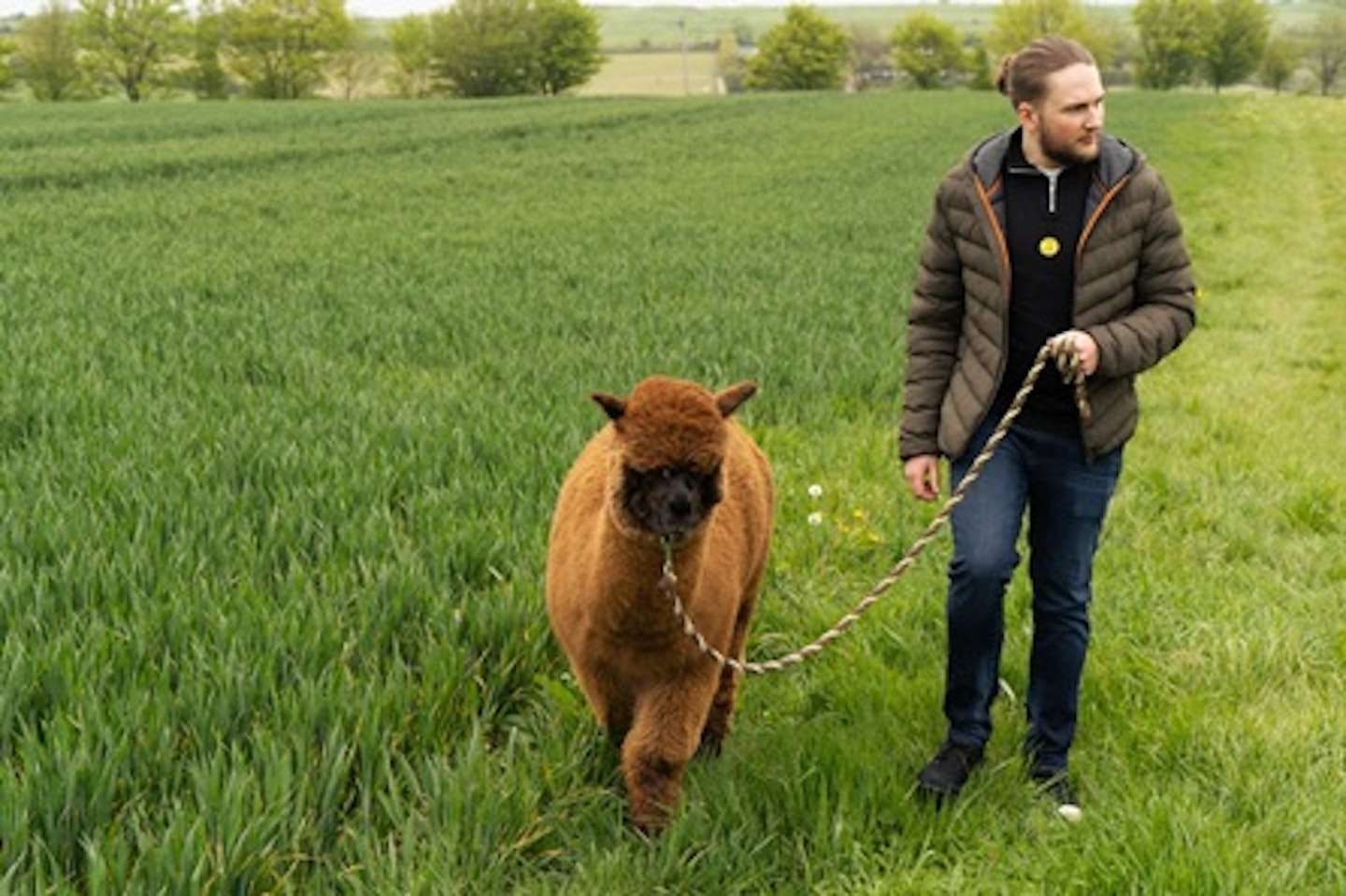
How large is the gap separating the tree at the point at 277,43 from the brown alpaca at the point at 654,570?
8941 cm

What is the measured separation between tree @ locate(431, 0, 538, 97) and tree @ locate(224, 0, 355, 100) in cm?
830

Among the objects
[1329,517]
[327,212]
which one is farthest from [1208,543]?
[327,212]

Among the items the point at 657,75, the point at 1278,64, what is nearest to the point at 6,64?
the point at 657,75

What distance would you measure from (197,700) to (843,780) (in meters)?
1.83

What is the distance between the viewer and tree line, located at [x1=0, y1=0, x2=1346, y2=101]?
85.5 m

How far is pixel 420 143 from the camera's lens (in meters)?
32.9

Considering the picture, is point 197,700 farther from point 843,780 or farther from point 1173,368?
point 1173,368

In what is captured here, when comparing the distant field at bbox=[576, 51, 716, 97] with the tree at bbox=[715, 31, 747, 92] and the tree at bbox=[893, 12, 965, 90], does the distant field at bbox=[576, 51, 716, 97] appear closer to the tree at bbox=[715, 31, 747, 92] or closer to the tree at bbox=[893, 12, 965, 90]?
the tree at bbox=[715, 31, 747, 92]

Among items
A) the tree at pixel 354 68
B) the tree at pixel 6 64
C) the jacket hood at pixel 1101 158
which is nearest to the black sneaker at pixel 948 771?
the jacket hood at pixel 1101 158

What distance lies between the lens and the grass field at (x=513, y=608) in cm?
310

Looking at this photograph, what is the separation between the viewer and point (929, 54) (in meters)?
111

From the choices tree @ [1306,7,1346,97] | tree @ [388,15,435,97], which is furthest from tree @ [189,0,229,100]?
tree @ [1306,7,1346,97]

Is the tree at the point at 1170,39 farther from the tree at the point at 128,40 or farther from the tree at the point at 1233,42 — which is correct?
the tree at the point at 128,40

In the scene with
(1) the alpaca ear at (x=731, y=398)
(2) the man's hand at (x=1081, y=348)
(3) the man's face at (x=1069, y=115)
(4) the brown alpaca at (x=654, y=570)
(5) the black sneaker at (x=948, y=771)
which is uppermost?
(3) the man's face at (x=1069, y=115)
